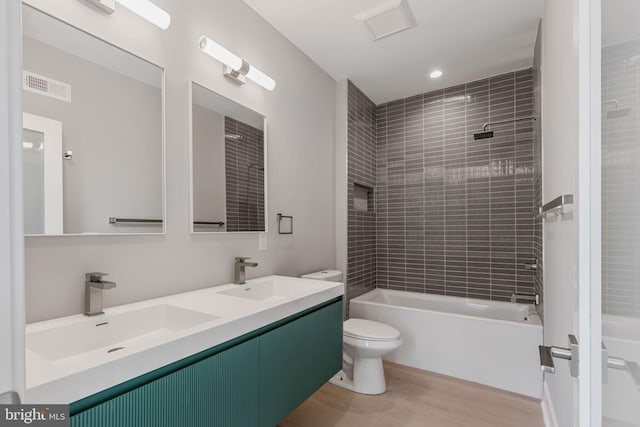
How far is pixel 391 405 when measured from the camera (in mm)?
2041

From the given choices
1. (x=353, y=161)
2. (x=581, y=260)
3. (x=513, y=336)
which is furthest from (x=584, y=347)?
(x=353, y=161)

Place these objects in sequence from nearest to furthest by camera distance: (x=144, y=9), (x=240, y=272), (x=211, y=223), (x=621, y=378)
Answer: (x=621, y=378)
(x=144, y=9)
(x=211, y=223)
(x=240, y=272)


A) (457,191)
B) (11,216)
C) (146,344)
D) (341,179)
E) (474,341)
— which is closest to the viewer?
(11,216)

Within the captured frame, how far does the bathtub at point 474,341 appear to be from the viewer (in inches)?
87.1

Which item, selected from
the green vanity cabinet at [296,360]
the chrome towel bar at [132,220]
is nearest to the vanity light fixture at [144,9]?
the chrome towel bar at [132,220]

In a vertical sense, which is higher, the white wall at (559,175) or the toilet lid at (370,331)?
the white wall at (559,175)

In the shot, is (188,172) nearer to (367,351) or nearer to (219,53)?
(219,53)

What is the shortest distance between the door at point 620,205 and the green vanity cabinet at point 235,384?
104 cm

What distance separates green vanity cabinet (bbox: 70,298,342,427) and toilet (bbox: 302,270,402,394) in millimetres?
424

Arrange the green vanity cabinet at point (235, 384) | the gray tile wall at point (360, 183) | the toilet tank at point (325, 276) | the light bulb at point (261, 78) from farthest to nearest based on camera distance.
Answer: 1. the gray tile wall at point (360, 183)
2. the toilet tank at point (325, 276)
3. the light bulb at point (261, 78)
4. the green vanity cabinet at point (235, 384)

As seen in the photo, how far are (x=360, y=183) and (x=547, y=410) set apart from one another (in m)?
2.22

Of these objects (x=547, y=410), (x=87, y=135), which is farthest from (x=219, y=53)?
(x=547, y=410)

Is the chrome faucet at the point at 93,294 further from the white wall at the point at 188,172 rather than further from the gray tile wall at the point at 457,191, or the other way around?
the gray tile wall at the point at 457,191

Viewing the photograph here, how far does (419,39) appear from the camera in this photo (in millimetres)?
2305
